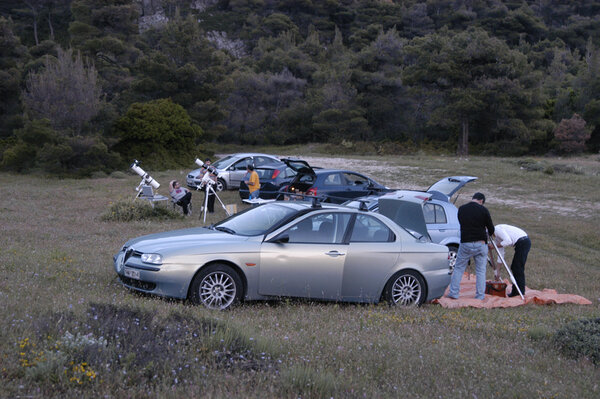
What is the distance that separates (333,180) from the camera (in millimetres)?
19125

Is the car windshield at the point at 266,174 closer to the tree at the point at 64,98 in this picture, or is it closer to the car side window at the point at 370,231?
the car side window at the point at 370,231

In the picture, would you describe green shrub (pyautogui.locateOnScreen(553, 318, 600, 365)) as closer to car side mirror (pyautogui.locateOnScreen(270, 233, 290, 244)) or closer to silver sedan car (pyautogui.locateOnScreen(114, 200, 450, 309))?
silver sedan car (pyautogui.locateOnScreen(114, 200, 450, 309))

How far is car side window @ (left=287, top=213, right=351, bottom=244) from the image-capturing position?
27.7 feet

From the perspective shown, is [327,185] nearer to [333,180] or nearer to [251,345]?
[333,180]

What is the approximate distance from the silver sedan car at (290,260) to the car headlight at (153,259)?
0.6 inches

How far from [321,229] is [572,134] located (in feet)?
141

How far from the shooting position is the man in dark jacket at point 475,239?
9.88m

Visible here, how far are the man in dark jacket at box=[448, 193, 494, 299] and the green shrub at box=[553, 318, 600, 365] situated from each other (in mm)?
2904

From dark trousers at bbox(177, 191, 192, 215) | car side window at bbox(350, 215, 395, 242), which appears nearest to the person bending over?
car side window at bbox(350, 215, 395, 242)

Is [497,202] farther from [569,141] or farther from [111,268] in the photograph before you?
[569,141]

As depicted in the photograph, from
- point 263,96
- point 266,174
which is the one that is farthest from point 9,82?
point 263,96

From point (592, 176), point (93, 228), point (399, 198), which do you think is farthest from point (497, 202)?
point (93, 228)

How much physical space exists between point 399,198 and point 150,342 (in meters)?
7.88

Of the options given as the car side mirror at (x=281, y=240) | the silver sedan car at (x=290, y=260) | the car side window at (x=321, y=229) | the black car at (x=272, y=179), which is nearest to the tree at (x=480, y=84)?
the black car at (x=272, y=179)
